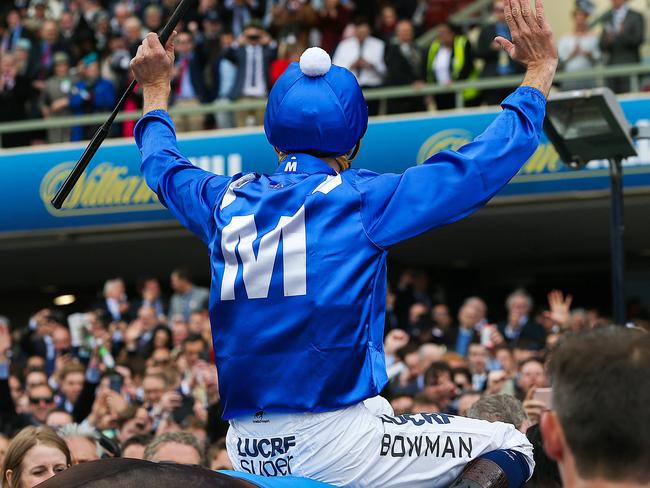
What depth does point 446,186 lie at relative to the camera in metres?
3.46

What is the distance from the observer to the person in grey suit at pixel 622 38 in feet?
46.6

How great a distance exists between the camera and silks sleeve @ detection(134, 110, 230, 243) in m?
3.75

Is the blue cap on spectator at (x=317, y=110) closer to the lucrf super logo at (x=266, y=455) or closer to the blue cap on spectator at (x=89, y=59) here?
the lucrf super logo at (x=266, y=455)

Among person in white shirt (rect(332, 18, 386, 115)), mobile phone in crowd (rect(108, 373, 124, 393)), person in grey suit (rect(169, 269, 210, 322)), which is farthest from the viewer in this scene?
person in white shirt (rect(332, 18, 386, 115))

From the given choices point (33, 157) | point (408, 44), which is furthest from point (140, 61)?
point (33, 157)

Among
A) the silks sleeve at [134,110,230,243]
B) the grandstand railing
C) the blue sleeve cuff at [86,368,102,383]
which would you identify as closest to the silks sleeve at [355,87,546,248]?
the silks sleeve at [134,110,230,243]

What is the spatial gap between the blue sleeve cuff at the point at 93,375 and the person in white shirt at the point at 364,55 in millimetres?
4937

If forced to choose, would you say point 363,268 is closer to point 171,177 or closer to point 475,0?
point 171,177

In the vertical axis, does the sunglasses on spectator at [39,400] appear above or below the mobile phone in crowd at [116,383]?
below

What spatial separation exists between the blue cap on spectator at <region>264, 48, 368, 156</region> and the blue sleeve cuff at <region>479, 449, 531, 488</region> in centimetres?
97

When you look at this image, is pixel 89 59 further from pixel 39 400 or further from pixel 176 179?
pixel 176 179

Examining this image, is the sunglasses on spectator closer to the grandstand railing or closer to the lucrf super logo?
the grandstand railing

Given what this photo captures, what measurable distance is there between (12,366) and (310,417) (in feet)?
33.2

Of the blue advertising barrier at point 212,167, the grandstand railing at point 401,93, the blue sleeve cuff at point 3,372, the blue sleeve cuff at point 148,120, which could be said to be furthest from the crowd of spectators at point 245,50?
the blue sleeve cuff at point 148,120
